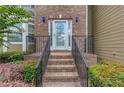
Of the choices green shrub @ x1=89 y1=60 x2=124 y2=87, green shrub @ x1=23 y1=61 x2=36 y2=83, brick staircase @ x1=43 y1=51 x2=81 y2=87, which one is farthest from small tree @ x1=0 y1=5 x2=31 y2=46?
green shrub @ x1=89 y1=60 x2=124 y2=87

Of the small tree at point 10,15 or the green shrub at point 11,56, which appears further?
the green shrub at point 11,56

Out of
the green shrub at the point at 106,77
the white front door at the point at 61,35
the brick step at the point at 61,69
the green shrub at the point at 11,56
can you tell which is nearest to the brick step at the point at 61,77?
the brick step at the point at 61,69

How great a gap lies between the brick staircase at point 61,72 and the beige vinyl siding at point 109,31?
1454mm

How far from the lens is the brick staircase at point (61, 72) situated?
10.4m

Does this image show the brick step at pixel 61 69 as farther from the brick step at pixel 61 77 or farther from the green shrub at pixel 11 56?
the green shrub at pixel 11 56

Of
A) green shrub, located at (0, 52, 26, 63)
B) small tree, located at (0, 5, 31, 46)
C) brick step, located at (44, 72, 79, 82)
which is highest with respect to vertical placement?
small tree, located at (0, 5, 31, 46)

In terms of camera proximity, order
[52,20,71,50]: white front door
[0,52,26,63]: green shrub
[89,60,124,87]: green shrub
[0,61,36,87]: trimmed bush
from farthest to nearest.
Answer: [52,20,71,50]: white front door
[0,52,26,63]: green shrub
[0,61,36,87]: trimmed bush
[89,60,124,87]: green shrub

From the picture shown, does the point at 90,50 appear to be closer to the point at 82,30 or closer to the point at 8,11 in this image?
the point at 82,30

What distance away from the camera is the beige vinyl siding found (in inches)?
424

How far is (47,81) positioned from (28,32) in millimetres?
6465

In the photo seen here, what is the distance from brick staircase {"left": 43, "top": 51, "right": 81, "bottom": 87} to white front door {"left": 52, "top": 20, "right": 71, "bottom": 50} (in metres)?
2.14

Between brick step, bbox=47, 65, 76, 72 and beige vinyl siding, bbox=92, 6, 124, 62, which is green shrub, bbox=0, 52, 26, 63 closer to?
brick step, bbox=47, 65, 76, 72

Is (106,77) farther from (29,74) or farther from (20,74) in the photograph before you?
(20,74)

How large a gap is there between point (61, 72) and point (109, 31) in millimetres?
2573
